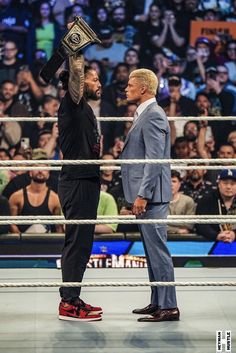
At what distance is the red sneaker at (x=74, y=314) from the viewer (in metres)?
2.99

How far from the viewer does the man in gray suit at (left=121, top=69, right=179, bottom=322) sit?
2.99 metres

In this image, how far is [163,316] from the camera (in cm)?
300

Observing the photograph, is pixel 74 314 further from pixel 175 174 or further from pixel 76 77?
pixel 175 174

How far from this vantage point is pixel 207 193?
4.83m

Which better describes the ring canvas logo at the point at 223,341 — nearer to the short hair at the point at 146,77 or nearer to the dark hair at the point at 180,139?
the short hair at the point at 146,77

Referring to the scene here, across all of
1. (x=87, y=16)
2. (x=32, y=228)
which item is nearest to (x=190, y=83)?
(x=87, y=16)

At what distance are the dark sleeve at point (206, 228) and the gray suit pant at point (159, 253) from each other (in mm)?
1568

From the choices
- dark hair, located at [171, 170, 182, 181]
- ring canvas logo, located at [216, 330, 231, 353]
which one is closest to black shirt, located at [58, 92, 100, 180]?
ring canvas logo, located at [216, 330, 231, 353]

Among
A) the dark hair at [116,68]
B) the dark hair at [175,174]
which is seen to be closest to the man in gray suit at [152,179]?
the dark hair at [175,174]

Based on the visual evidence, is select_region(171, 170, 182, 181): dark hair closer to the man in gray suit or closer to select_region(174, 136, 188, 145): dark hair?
select_region(174, 136, 188, 145): dark hair

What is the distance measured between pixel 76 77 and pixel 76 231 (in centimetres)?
51

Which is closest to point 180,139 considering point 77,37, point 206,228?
point 206,228

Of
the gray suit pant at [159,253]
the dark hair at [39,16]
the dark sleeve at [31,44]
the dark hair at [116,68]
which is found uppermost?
the dark hair at [39,16]

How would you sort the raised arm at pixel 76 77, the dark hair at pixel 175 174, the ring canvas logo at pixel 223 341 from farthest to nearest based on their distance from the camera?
the dark hair at pixel 175 174, the raised arm at pixel 76 77, the ring canvas logo at pixel 223 341
